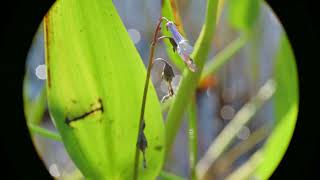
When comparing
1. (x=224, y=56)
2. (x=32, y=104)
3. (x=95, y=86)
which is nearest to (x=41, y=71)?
(x=32, y=104)

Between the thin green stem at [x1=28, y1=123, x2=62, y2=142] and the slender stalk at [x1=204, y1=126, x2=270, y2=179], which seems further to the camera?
the slender stalk at [x1=204, y1=126, x2=270, y2=179]

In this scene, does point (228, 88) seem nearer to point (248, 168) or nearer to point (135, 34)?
point (248, 168)

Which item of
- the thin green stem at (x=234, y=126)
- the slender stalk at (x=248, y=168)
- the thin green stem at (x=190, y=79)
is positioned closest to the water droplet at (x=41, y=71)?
the thin green stem at (x=190, y=79)

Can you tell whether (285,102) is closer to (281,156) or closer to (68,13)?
(281,156)

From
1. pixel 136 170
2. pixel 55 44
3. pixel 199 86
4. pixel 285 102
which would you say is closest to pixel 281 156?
pixel 285 102

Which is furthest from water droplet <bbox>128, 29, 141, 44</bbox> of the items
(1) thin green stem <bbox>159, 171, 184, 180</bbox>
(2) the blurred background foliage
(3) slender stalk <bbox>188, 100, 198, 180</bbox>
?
(1) thin green stem <bbox>159, 171, 184, 180</bbox>

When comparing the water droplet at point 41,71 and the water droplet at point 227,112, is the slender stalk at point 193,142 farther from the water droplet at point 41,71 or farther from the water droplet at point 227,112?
the water droplet at point 41,71

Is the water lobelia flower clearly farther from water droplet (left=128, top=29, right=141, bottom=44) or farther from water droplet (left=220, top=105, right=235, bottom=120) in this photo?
water droplet (left=220, top=105, right=235, bottom=120)
